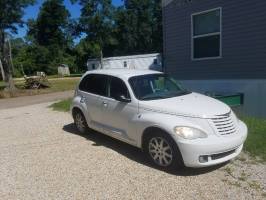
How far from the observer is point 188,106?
5477 mm

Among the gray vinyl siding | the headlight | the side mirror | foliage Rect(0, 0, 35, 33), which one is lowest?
the headlight

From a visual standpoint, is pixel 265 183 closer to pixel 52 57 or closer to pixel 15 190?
pixel 15 190

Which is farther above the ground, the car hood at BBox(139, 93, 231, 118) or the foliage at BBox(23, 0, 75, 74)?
the foliage at BBox(23, 0, 75, 74)

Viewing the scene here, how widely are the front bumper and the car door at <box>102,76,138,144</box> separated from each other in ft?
4.16

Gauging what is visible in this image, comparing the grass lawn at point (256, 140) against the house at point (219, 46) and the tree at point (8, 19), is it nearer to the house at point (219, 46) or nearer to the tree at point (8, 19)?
the house at point (219, 46)

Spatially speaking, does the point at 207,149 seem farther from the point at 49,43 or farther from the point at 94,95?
the point at 49,43

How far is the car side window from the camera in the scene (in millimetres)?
6352

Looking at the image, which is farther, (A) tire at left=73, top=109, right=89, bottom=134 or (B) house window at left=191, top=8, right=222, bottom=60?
(B) house window at left=191, top=8, right=222, bottom=60

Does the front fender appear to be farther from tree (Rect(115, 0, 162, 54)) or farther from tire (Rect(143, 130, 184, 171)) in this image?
tree (Rect(115, 0, 162, 54))

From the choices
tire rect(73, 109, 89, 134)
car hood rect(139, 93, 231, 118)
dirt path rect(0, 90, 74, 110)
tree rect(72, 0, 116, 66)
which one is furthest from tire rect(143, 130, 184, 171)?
tree rect(72, 0, 116, 66)

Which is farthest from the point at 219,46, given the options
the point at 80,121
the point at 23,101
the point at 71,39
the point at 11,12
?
the point at 71,39

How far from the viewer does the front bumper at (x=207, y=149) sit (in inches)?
194

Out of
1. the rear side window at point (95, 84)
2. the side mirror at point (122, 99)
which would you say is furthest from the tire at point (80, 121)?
the side mirror at point (122, 99)

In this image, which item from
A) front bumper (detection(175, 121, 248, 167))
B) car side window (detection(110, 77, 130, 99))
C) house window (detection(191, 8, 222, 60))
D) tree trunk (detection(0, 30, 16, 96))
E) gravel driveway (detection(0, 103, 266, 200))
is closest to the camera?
gravel driveway (detection(0, 103, 266, 200))
